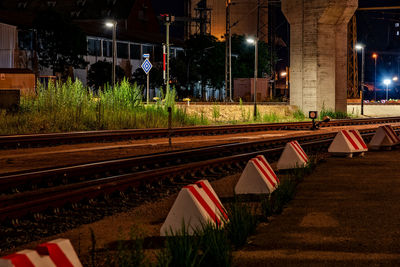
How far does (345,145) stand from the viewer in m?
17.8

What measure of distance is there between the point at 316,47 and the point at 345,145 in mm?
22651

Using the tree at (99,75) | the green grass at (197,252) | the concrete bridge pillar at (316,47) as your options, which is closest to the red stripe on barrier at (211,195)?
the green grass at (197,252)

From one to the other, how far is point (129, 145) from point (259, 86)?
42010 mm

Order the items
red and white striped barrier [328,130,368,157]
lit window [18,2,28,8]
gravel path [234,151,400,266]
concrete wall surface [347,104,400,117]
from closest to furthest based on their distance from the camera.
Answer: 1. gravel path [234,151,400,266]
2. red and white striped barrier [328,130,368,157]
3. concrete wall surface [347,104,400,117]
4. lit window [18,2,28,8]

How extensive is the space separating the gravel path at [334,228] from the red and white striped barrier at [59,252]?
206 centimetres

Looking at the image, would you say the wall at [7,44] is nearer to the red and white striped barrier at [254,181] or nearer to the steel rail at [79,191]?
the steel rail at [79,191]

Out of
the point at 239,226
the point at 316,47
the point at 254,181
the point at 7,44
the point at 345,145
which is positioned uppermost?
the point at 7,44

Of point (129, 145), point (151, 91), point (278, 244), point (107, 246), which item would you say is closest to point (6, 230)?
point (107, 246)

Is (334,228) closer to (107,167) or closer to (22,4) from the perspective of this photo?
(107,167)

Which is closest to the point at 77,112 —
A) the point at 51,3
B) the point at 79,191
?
the point at 79,191

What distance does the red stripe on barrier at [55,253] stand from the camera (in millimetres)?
4531

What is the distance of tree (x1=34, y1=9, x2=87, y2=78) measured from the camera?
6347 cm

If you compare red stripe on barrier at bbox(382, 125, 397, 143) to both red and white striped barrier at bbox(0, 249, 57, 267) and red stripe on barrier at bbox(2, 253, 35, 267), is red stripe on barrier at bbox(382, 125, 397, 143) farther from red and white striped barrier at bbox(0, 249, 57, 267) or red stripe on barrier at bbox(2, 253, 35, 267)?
red stripe on barrier at bbox(2, 253, 35, 267)

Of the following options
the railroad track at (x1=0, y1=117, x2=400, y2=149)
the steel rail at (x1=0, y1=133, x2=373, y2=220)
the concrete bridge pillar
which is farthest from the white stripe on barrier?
the concrete bridge pillar
